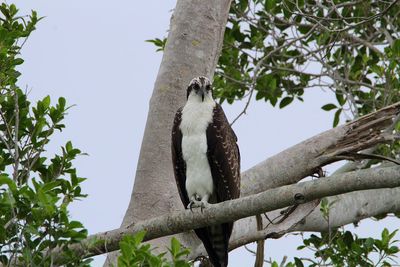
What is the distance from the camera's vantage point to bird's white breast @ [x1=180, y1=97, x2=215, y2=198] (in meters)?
5.98

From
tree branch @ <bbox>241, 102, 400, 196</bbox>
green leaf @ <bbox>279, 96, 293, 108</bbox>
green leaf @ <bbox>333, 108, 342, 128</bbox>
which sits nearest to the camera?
tree branch @ <bbox>241, 102, 400, 196</bbox>

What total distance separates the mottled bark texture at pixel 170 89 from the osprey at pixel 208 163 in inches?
4.3

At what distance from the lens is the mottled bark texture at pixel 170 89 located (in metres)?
5.84

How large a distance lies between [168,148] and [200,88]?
48 cm

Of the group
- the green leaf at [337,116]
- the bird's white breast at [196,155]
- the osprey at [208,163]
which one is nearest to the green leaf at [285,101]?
the green leaf at [337,116]

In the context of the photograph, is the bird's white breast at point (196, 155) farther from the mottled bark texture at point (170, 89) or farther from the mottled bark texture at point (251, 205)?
the mottled bark texture at point (251, 205)

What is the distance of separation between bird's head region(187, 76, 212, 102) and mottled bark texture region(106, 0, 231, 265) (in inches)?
8.1

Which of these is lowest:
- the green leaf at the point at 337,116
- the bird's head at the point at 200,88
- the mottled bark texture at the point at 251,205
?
the mottled bark texture at the point at 251,205

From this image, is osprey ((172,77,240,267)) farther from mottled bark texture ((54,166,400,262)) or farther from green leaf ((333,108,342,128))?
green leaf ((333,108,342,128))

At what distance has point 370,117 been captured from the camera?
20.9 ft

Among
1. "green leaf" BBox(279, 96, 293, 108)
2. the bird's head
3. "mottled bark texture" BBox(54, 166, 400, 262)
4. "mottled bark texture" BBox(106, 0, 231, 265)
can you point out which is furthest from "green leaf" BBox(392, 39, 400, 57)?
"mottled bark texture" BBox(54, 166, 400, 262)

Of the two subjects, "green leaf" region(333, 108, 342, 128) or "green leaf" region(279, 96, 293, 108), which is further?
"green leaf" region(279, 96, 293, 108)

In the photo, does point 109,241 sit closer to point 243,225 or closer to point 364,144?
point 243,225

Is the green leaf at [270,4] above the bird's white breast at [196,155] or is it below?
above
